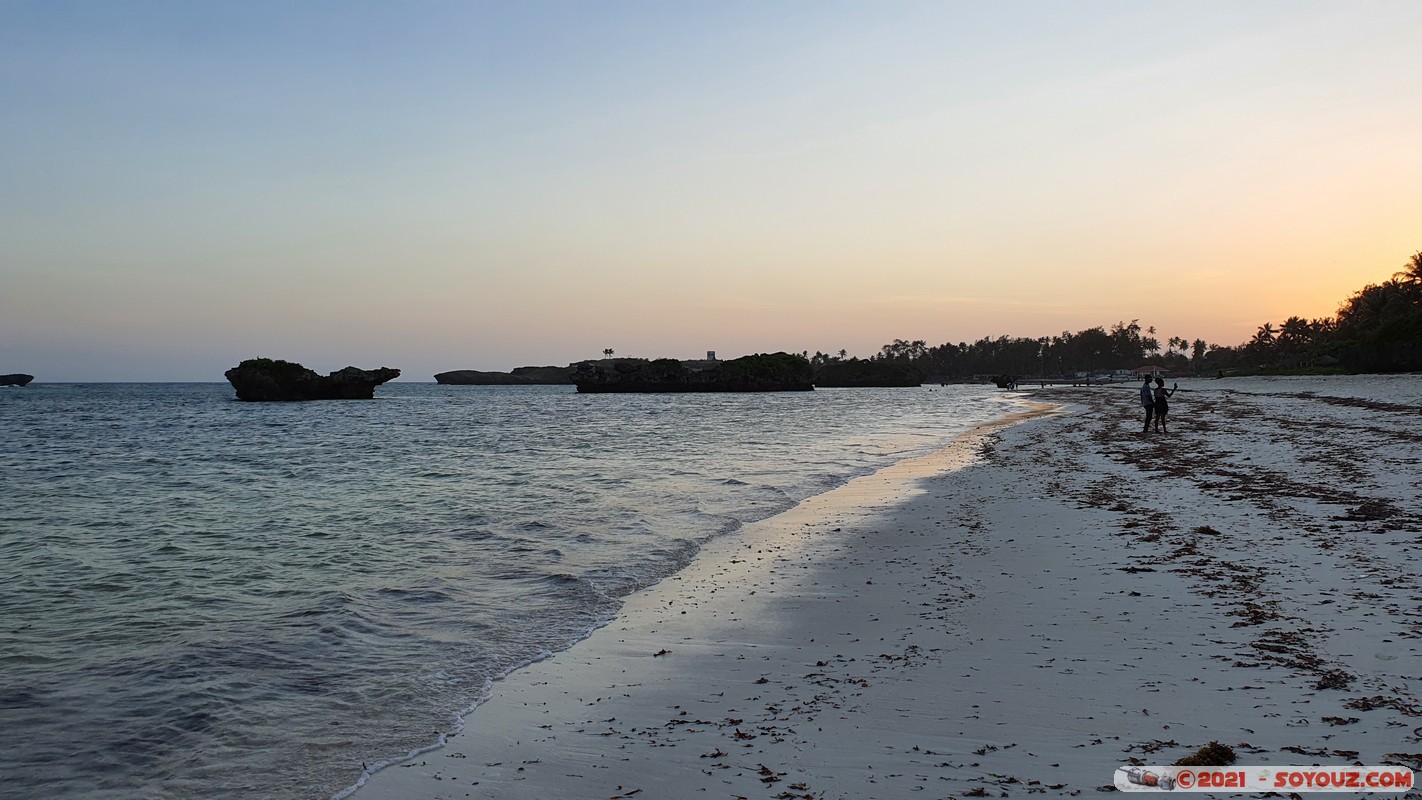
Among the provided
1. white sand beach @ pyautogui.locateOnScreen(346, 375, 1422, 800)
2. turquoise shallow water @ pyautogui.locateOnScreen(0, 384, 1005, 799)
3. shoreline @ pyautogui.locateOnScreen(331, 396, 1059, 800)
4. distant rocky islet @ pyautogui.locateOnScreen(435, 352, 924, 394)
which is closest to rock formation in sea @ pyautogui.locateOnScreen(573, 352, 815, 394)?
distant rocky islet @ pyautogui.locateOnScreen(435, 352, 924, 394)

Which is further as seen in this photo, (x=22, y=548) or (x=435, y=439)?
(x=435, y=439)

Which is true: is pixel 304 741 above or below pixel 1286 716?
below

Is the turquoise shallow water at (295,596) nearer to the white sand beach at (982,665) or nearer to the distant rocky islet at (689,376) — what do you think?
the white sand beach at (982,665)

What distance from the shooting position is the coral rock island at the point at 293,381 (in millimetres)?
101125

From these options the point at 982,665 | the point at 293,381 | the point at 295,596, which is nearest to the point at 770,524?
the point at 295,596

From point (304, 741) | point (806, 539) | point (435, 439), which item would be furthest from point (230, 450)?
point (304, 741)

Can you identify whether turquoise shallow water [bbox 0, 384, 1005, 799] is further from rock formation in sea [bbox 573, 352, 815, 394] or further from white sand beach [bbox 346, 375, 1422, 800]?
rock formation in sea [bbox 573, 352, 815, 394]

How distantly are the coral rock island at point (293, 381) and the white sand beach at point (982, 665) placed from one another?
10437 cm

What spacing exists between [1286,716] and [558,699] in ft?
15.1

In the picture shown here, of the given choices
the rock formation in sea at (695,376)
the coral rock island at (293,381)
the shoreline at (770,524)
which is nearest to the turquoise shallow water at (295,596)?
the shoreline at (770,524)

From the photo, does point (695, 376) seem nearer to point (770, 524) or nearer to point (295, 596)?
point (770, 524)

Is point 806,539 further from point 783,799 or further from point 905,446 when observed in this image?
point 905,446

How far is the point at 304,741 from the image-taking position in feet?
18.2

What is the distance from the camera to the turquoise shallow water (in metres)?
5.54
